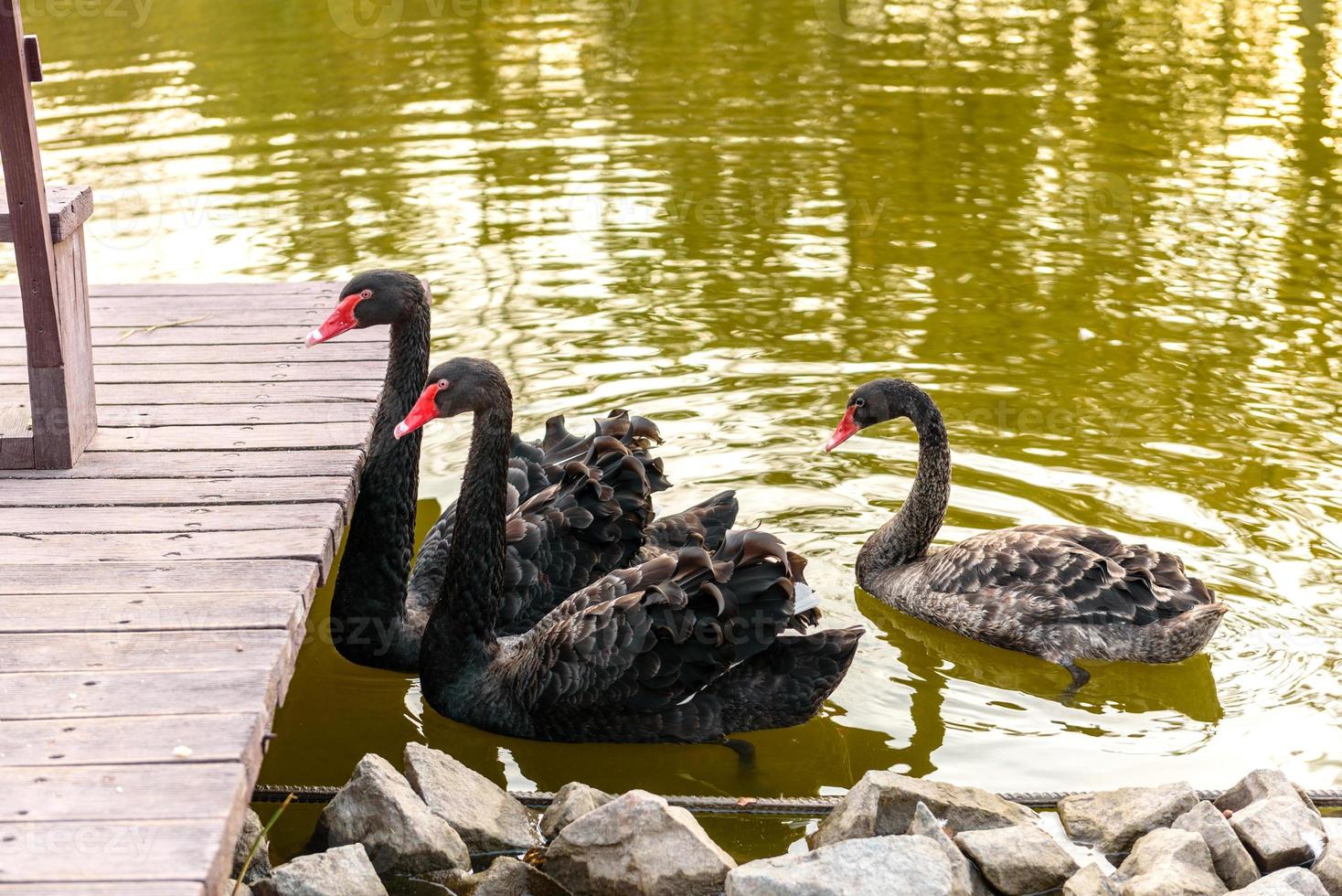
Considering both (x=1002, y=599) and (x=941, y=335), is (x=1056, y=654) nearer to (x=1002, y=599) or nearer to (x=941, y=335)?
(x=1002, y=599)

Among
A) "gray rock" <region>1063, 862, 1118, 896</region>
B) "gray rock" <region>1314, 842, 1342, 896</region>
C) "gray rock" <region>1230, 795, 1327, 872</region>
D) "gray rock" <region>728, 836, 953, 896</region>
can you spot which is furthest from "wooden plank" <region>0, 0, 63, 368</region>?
"gray rock" <region>1314, 842, 1342, 896</region>

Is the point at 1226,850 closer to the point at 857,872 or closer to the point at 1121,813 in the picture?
the point at 1121,813

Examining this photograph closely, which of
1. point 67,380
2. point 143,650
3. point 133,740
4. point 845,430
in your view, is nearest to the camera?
point 133,740

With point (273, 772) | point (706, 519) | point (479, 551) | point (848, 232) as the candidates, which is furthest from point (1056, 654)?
point (848, 232)

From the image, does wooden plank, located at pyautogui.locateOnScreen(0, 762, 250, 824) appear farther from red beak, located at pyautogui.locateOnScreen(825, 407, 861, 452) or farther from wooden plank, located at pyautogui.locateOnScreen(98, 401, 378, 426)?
red beak, located at pyautogui.locateOnScreen(825, 407, 861, 452)

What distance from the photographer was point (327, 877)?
347 cm

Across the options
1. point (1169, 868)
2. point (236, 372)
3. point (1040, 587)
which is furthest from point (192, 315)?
point (1169, 868)

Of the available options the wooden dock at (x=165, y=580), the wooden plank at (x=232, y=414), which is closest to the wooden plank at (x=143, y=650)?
the wooden dock at (x=165, y=580)

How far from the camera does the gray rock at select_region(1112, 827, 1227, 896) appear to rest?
11.3ft

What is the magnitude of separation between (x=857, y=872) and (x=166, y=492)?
2.10m

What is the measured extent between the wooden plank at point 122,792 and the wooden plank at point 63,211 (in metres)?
1.57

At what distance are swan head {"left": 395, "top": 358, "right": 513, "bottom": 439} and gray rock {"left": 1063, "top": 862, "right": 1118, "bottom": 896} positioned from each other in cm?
193

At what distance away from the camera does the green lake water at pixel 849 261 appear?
4637 millimetres

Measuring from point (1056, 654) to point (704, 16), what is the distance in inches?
439
